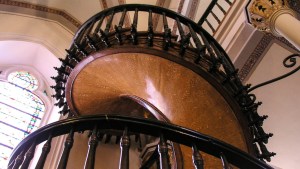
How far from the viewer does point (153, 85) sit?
350 centimetres

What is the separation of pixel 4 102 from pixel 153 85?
3227 millimetres

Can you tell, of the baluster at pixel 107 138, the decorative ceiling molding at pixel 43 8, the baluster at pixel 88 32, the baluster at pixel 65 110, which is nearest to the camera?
the baluster at pixel 88 32

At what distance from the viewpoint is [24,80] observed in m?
6.45

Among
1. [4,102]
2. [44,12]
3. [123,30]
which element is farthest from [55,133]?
[44,12]

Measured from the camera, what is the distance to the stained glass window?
201 inches

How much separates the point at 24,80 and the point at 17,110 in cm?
96

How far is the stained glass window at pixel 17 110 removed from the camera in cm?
509

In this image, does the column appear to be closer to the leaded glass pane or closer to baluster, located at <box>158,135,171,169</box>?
baluster, located at <box>158,135,171,169</box>

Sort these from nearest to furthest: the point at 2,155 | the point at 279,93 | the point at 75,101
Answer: the point at 75,101
the point at 2,155
the point at 279,93

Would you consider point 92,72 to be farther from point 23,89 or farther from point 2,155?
point 23,89

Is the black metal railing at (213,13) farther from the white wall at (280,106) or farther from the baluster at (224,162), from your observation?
the baluster at (224,162)

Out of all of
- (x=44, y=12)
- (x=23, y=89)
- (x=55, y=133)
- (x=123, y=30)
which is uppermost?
(x=44, y=12)

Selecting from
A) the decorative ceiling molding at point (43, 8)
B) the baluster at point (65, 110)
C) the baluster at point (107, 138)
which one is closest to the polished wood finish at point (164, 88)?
the baluster at point (65, 110)

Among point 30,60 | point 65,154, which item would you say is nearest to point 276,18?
point 65,154
